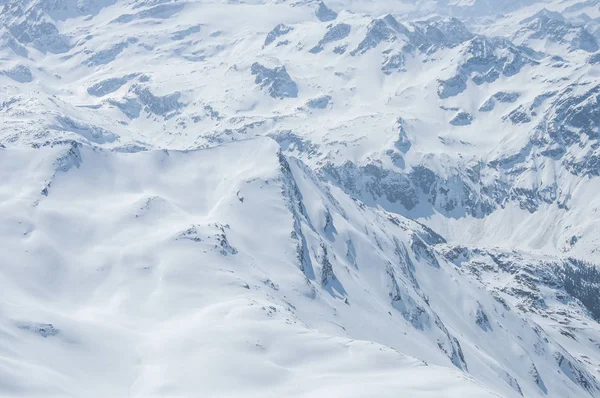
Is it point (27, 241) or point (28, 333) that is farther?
point (27, 241)

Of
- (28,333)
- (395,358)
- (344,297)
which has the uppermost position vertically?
(28,333)

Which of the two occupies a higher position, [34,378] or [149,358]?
[34,378]

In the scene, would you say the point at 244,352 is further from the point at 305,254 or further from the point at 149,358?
the point at 305,254

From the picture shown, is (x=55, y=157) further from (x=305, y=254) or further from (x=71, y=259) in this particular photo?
(x=305, y=254)

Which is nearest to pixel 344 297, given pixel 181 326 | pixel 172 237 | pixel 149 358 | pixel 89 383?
pixel 172 237

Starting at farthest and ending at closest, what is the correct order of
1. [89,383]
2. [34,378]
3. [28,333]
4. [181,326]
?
[181,326], [28,333], [89,383], [34,378]

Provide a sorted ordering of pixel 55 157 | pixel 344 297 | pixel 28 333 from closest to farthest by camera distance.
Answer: pixel 28 333, pixel 344 297, pixel 55 157

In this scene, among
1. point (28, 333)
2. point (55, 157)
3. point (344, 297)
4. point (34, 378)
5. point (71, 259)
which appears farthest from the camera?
point (55, 157)

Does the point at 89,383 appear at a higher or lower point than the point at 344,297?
higher

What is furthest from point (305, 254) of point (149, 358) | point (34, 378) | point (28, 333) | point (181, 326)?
point (34, 378)
